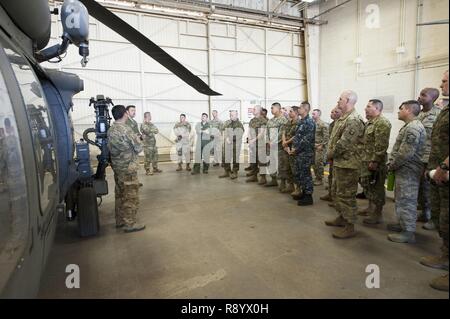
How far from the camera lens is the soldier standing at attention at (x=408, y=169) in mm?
3135

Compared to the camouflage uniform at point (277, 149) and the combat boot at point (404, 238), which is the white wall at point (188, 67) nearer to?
the camouflage uniform at point (277, 149)

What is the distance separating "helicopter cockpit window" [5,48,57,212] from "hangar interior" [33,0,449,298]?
0.96 metres

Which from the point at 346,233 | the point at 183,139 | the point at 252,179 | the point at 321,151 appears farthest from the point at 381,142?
the point at 183,139

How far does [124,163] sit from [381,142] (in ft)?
10.8

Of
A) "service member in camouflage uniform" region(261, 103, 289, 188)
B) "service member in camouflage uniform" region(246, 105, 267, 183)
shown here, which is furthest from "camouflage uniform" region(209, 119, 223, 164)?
"service member in camouflage uniform" region(261, 103, 289, 188)

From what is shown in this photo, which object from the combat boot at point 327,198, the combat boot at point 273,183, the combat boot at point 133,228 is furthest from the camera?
the combat boot at point 273,183

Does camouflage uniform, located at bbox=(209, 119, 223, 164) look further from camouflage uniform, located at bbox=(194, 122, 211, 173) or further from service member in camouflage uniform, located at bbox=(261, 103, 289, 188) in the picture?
service member in camouflage uniform, located at bbox=(261, 103, 289, 188)

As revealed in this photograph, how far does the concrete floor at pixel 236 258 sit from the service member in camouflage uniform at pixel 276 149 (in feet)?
3.94

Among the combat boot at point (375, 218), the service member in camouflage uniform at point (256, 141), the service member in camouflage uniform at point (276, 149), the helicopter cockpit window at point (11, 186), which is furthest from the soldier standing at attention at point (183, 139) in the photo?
the helicopter cockpit window at point (11, 186)

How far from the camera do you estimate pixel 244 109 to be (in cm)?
1199
